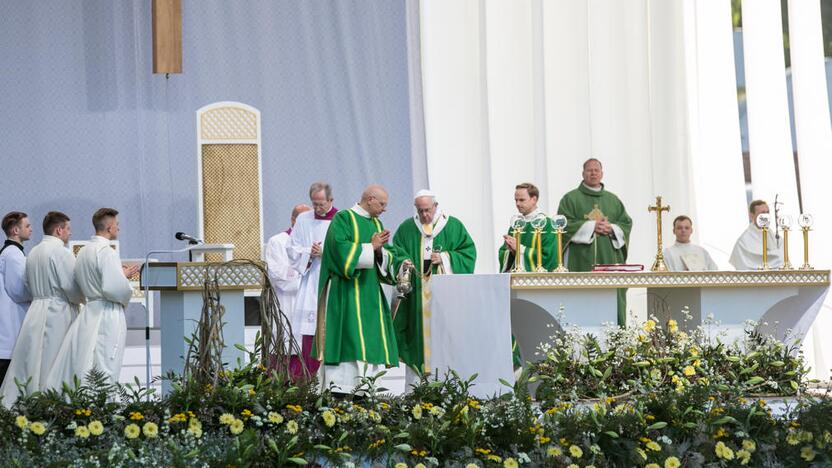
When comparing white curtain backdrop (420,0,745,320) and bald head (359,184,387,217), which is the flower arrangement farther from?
white curtain backdrop (420,0,745,320)

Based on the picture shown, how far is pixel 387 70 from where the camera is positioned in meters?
13.0

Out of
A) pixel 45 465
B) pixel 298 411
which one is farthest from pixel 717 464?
pixel 45 465

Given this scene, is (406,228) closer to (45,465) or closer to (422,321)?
(422,321)

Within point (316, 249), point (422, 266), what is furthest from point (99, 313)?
point (422, 266)

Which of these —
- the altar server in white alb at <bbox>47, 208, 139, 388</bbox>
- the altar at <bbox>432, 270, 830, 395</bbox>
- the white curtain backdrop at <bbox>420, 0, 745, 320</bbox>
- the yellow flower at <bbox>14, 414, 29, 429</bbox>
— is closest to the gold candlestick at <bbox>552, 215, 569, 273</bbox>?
the altar at <bbox>432, 270, 830, 395</bbox>

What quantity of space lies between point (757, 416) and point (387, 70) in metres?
8.44

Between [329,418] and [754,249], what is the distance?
5.90m

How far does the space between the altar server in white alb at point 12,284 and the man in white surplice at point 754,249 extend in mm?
5439

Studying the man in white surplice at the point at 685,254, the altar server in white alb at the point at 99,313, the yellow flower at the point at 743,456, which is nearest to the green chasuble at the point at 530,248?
the man in white surplice at the point at 685,254

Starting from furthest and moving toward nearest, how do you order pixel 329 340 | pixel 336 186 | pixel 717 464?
pixel 336 186 → pixel 329 340 → pixel 717 464

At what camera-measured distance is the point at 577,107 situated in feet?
41.7

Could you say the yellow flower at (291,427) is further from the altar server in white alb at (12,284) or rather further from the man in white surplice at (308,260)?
the altar server in white alb at (12,284)

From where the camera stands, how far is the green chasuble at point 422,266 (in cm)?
789

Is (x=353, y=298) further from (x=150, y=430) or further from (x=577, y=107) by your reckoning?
(x=577, y=107)
